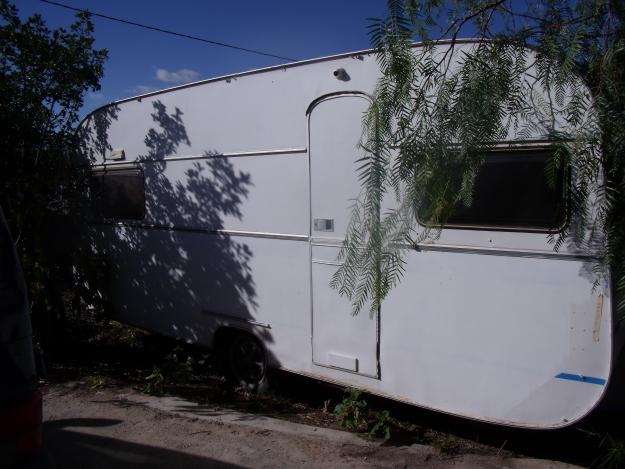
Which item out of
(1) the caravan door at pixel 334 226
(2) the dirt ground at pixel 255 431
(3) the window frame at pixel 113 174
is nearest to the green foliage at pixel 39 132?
(3) the window frame at pixel 113 174

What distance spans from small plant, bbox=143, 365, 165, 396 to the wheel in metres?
0.65

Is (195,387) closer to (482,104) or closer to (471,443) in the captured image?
(471,443)

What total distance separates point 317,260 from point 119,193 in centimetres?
298

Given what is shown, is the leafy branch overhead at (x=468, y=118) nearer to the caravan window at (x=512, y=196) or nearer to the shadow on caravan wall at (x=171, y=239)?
the caravan window at (x=512, y=196)

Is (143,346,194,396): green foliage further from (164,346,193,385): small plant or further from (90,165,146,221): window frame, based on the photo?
(90,165,146,221): window frame

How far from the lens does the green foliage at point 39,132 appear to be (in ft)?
16.0

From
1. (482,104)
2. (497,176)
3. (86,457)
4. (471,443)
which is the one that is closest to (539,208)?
(497,176)

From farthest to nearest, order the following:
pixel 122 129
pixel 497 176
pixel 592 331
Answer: pixel 122 129, pixel 497 176, pixel 592 331

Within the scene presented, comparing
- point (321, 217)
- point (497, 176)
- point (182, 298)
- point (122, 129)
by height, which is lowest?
point (182, 298)

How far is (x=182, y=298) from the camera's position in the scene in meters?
5.14

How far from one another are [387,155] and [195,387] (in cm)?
370

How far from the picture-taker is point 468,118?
1.92 meters

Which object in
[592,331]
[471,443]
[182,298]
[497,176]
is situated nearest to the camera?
[592,331]

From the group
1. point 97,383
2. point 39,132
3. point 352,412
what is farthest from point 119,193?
point 352,412
